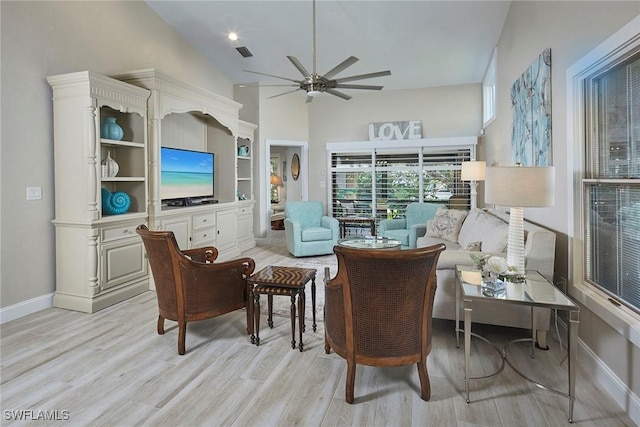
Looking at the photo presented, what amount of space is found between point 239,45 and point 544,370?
5.65 m

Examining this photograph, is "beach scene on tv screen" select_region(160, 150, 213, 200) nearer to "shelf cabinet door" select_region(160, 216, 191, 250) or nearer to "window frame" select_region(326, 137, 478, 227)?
"shelf cabinet door" select_region(160, 216, 191, 250)

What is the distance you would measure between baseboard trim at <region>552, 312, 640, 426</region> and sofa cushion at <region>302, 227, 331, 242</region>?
12.5 feet

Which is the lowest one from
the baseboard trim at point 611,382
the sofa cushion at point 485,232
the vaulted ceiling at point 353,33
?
the baseboard trim at point 611,382

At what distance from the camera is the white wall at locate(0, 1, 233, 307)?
3.01 m

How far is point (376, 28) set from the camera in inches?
183

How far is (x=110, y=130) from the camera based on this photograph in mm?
3590

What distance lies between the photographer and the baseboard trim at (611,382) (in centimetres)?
171

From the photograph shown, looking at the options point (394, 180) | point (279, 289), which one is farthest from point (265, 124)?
point (279, 289)

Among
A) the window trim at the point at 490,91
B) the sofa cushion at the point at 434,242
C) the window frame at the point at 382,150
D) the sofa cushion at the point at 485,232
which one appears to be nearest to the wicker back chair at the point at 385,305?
the sofa cushion at the point at 485,232

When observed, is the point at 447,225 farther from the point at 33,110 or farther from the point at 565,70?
the point at 33,110

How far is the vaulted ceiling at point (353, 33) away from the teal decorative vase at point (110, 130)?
6.43ft

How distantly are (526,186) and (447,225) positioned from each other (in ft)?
8.59

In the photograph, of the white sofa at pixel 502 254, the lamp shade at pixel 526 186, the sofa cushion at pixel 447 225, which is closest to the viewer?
the lamp shade at pixel 526 186

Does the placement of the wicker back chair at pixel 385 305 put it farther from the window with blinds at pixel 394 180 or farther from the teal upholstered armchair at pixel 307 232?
the window with blinds at pixel 394 180
